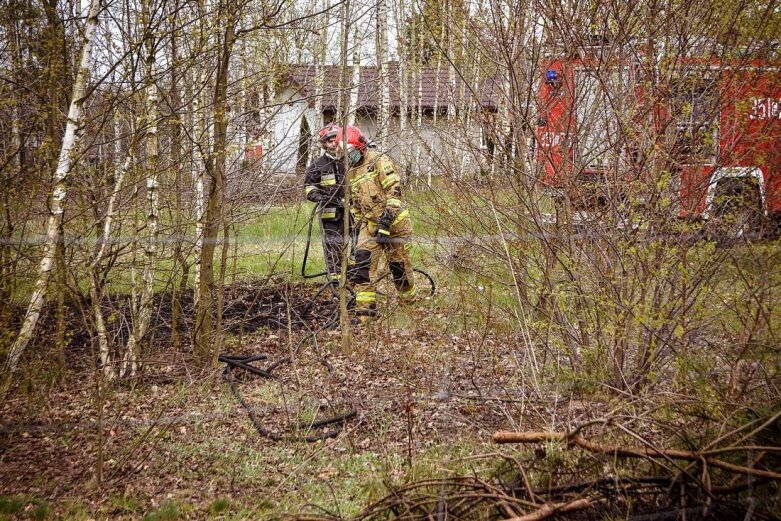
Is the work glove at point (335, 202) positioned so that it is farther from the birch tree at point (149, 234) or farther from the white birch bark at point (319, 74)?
the birch tree at point (149, 234)

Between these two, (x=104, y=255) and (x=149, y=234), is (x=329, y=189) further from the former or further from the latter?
(x=104, y=255)

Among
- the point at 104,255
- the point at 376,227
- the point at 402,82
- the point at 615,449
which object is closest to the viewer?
the point at 615,449

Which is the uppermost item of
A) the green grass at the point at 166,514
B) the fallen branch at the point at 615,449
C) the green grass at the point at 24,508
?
the fallen branch at the point at 615,449

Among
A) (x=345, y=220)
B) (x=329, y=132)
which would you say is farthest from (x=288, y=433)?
(x=329, y=132)

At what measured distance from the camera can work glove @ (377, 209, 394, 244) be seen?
8.27 m

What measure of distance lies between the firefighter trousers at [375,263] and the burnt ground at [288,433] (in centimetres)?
64

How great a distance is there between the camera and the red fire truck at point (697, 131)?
519cm

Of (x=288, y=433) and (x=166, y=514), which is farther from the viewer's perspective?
(x=288, y=433)

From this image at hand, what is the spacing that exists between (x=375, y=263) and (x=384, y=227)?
466 millimetres

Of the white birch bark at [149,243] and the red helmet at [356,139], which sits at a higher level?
the red helmet at [356,139]

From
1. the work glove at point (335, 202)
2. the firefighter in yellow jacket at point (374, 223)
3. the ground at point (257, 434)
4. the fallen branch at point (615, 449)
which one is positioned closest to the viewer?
the fallen branch at point (615, 449)

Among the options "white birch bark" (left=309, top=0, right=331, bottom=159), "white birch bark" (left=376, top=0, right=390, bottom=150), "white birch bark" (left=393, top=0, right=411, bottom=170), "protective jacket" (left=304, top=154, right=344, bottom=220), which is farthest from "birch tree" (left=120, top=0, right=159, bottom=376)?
"white birch bark" (left=393, top=0, right=411, bottom=170)

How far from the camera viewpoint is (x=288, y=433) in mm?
5711

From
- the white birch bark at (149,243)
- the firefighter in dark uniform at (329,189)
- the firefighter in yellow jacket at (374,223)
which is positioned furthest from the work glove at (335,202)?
the white birch bark at (149,243)
